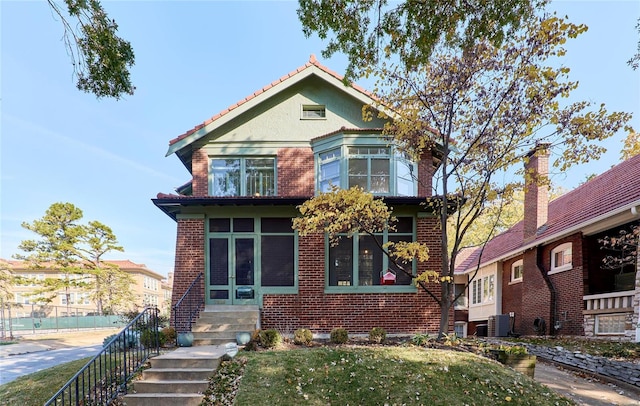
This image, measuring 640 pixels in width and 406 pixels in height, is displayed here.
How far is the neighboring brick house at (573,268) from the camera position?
9.30 m

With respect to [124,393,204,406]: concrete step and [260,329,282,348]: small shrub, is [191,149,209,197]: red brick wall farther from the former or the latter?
[124,393,204,406]: concrete step

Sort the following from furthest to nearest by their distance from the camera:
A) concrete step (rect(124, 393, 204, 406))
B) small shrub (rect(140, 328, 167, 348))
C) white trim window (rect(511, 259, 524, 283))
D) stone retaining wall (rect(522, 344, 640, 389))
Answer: white trim window (rect(511, 259, 524, 283))
small shrub (rect(140, 328, 167, 348))
stone retaining wall (rect(522, 344, 640, 389))
concrete step (rect(124, 393, 204, 406))

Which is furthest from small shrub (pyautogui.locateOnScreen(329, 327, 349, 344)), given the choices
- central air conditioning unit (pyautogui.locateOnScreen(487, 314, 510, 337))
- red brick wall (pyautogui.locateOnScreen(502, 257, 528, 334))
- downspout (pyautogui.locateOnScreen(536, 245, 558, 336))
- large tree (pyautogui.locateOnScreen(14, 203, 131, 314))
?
large tree (pyautogui.locateOnScreen(14, 203, 131, 314))

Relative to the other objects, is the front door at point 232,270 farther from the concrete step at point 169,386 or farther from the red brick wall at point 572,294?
the red brick wall at point 572,294

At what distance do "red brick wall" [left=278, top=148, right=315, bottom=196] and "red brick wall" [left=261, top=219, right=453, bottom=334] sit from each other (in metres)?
1.69

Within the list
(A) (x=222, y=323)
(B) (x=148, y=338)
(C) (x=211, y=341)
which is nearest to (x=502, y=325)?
(A) (x=222, y=323)

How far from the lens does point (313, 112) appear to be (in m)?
10.9

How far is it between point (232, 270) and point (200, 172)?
→ 3.27 m

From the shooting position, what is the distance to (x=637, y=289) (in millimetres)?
8625

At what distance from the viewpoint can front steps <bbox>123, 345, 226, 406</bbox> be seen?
17.1ft

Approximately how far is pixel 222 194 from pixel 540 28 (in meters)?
9.12

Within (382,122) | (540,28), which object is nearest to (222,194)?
(382,122)

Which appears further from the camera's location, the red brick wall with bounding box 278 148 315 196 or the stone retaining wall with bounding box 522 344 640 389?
the red brick wall with bounding box 278 148 315 196

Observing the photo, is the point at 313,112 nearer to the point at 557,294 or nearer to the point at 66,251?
the point at 557,294
